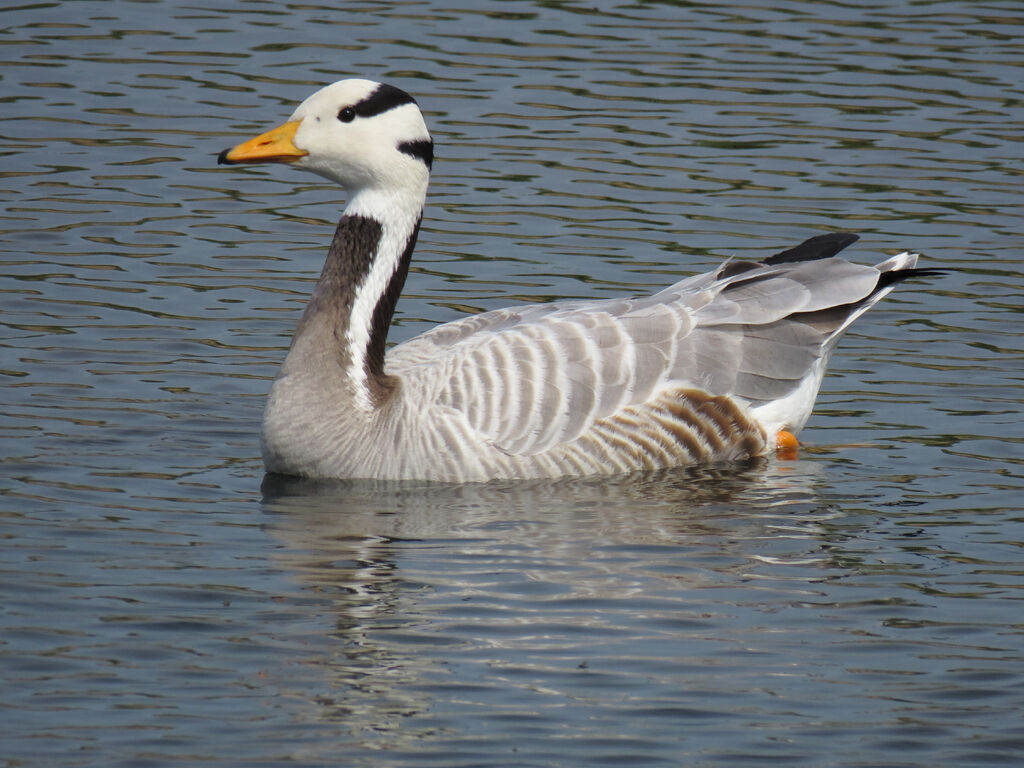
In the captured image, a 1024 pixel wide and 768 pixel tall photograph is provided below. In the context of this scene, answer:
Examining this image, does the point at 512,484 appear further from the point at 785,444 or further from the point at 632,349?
the point at 785,444

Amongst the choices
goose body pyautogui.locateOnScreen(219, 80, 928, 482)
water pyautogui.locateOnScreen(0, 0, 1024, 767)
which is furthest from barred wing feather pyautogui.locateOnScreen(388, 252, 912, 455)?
water pyautogui.locateOnScreen(0, 0, 1024, 767)

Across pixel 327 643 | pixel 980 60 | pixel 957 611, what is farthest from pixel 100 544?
pixel 980 60

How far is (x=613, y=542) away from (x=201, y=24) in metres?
12.7

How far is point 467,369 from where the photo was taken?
11562 mm

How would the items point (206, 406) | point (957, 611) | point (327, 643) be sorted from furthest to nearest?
point (206, 406) < point (957, 611) < point (327, 643)

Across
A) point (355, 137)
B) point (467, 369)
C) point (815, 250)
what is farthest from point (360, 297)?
point (815, 250)

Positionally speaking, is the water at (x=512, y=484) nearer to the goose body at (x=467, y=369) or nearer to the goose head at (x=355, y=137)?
the goose body at (x=467, y=369)

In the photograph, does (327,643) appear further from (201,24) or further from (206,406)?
(201,24)

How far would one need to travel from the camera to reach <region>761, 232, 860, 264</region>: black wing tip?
41.9 feet

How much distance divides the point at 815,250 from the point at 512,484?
300cm

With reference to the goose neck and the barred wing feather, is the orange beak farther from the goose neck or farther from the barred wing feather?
the barred wing feather

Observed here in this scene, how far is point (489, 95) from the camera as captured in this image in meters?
19.4

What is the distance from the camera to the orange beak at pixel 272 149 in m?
11.3

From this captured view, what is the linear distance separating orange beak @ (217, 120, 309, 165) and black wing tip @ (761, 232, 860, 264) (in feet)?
11.4
